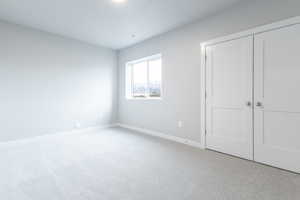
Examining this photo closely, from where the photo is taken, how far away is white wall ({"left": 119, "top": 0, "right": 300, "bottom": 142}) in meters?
2.51

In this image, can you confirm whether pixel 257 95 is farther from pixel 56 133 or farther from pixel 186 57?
pixel 56 133

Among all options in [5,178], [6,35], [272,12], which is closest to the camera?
[5,178]

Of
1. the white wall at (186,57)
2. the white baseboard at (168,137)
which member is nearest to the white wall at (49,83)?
the white baseboard at (168,137)

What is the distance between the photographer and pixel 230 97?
285cm

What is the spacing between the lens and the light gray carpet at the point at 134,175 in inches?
68.7

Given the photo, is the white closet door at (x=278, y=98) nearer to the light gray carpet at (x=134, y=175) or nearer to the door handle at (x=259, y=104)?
the door handle at (x=259, y=104)

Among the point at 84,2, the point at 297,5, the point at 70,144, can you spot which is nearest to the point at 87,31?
the point at 84,2

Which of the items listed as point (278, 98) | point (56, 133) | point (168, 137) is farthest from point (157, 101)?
point (56, 133)

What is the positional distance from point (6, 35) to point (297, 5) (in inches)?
199

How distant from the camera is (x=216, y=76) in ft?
9.89

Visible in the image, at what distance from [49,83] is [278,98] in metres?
4.59

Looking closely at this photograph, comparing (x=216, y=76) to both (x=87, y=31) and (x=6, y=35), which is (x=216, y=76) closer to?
(x=87, y=31)

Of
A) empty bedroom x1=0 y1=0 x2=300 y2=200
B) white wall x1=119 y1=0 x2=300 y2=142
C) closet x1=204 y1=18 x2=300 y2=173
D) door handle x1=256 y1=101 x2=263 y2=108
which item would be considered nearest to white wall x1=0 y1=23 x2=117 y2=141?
empty bedroom x1=0 y1=0 x2=300 y2=200

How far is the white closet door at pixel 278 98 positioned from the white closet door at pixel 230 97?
115 millimetres
